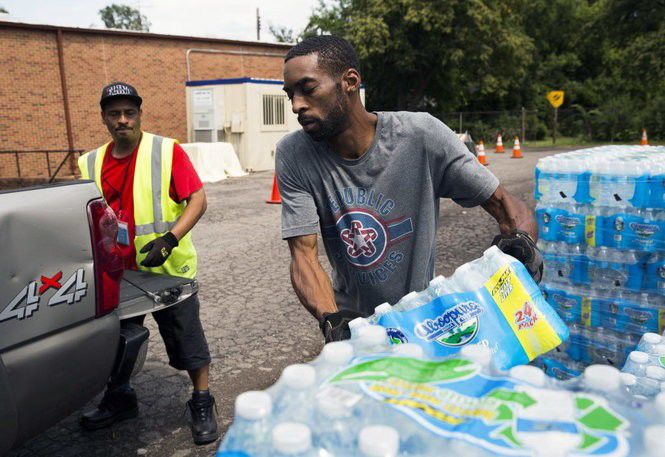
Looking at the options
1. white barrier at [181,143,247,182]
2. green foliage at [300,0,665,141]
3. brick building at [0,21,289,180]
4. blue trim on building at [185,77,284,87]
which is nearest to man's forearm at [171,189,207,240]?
white barrier at [181,143,247,182]

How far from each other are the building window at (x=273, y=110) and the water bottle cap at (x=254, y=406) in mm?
19716

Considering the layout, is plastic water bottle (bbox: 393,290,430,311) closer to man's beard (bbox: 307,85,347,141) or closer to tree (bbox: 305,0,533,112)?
man's beard (bbox: 307,85,347,141)

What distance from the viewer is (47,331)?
242 cm

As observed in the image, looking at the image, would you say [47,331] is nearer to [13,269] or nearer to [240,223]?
[13,269]

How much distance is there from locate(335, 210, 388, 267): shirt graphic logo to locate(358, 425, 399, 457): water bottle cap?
1610 millimetres

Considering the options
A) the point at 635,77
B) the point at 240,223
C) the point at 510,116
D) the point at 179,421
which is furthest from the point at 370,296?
the point at 510,116

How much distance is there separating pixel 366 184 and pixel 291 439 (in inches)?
65.7

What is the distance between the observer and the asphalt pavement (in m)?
3.55

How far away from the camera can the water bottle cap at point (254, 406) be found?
3.39ft

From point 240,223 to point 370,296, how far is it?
773 centimetres

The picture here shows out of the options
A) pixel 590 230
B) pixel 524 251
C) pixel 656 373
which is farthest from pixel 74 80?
pixel 656 373

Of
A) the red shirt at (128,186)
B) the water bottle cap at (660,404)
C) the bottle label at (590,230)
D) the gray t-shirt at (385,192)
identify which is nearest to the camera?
the water bottle cap at (660,404)

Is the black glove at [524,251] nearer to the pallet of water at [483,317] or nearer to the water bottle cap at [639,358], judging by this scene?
the pallet of water at [483,317]

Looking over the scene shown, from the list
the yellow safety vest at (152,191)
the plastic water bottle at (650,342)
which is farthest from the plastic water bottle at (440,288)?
the yellow safety vest at (152,191)
